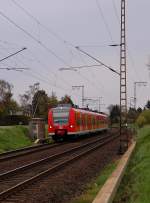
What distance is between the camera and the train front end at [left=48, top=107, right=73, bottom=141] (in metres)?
43.9

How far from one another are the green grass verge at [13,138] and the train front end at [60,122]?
237 centimetres

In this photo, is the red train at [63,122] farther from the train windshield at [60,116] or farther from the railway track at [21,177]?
the railway track at [21,177]

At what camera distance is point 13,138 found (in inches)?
1527

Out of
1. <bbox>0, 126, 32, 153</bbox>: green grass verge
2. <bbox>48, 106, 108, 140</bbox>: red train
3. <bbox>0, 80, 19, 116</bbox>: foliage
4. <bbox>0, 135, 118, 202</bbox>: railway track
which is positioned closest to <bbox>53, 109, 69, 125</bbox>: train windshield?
<bbox>48, 106, 108, 140</bbox>: red train

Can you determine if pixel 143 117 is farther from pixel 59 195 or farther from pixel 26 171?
pixel 59 195

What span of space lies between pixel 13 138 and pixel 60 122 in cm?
658

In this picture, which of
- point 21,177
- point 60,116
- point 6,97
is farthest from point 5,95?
point 21,177

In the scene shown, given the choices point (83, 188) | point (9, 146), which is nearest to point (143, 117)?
point (9, 146)

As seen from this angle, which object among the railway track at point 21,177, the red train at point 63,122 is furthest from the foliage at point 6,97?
the railway track at point 21,177

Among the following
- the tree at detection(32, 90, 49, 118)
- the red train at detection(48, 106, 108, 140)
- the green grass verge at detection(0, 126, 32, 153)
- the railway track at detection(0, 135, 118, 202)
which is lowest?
the railway track at detection(0, 135, 118, 202)

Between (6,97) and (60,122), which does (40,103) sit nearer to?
(6,97)

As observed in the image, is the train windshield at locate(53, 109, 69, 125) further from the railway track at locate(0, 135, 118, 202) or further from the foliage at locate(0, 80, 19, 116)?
the foliage at locate(0, 80, 19, 116)

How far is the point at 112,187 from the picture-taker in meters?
12.6

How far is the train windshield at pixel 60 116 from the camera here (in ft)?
145
